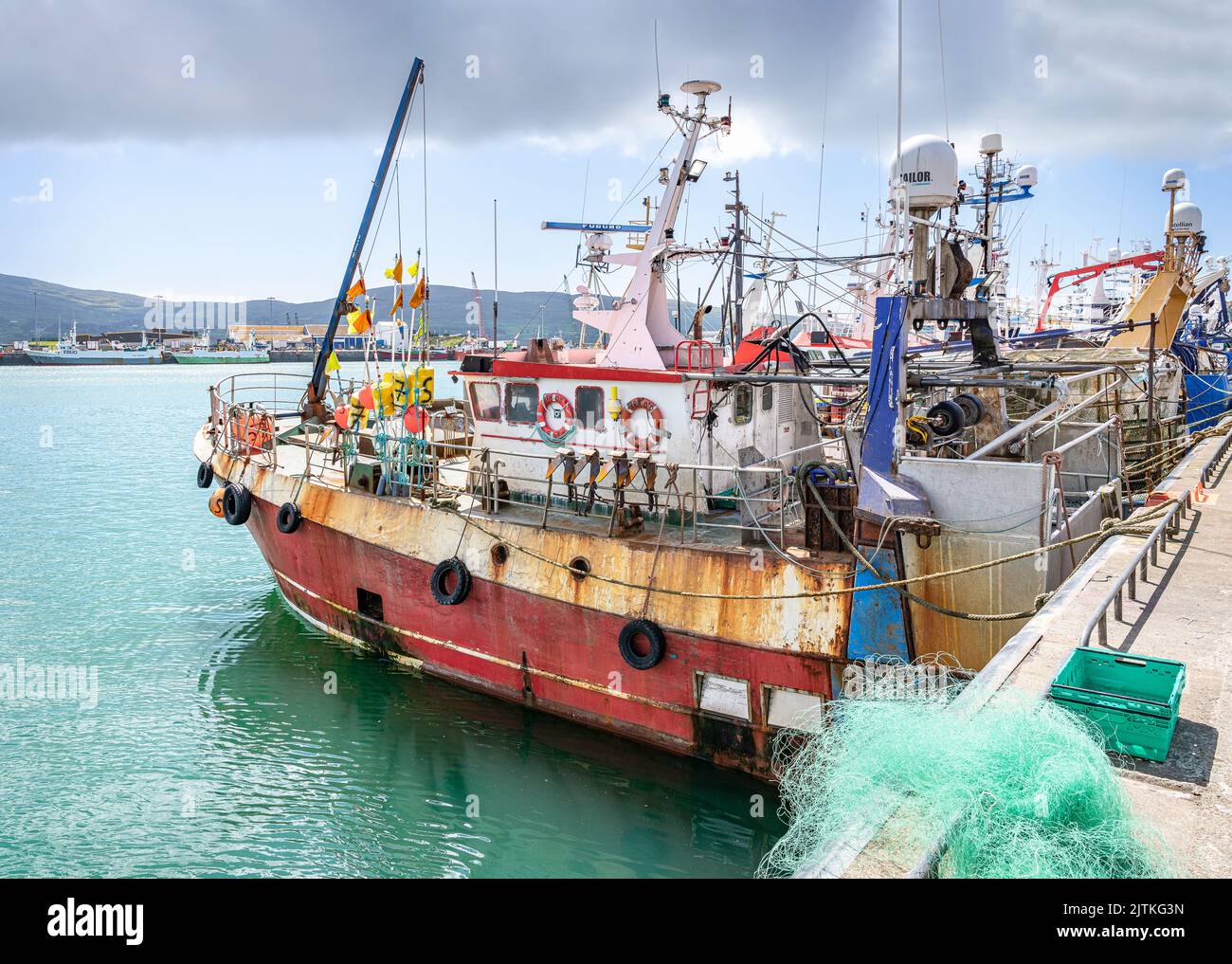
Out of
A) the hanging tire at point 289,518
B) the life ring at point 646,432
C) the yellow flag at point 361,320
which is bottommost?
the hanging tire at point 289,518

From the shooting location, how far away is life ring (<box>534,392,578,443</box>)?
39.2ft

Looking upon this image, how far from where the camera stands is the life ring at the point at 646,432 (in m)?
11.2

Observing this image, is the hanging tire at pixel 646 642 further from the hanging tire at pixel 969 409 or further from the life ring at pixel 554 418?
the hanging tire at pixel 969 409

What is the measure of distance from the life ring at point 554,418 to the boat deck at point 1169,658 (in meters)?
6.65

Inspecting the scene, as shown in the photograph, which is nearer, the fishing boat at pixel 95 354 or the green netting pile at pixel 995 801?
the green netting pile at pixel 995 801

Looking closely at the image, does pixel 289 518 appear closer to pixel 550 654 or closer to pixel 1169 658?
pixel 550 654

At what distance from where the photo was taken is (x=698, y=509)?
1134 centimetres

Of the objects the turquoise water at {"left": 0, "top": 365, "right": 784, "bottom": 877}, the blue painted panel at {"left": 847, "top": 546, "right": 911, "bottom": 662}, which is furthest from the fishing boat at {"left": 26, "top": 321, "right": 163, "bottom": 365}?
the blue painted panel at {"left": 847, "top": 546, "right": 911, "bottom": 662}

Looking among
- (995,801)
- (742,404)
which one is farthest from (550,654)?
(995,801)

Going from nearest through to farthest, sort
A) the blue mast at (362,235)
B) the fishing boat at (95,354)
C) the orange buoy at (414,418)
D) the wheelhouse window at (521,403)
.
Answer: the wheelhouse window at (521,403)
the orange buoy at (414,418)
the blue mast at (362,235)
the fishing boat at (95,354)

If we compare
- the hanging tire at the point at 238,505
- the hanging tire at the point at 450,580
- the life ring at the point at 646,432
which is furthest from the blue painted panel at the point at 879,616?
the hanging tire at the point at 238,505

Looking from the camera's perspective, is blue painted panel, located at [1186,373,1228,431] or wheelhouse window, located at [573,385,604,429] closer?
wheelhouse window, located at [573,385,604,429]

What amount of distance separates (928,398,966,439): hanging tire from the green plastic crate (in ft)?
17.8

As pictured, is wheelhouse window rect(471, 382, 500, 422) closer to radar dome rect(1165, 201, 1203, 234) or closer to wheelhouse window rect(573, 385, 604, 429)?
wheelhouse window rect(573, 385, 604, 429)
